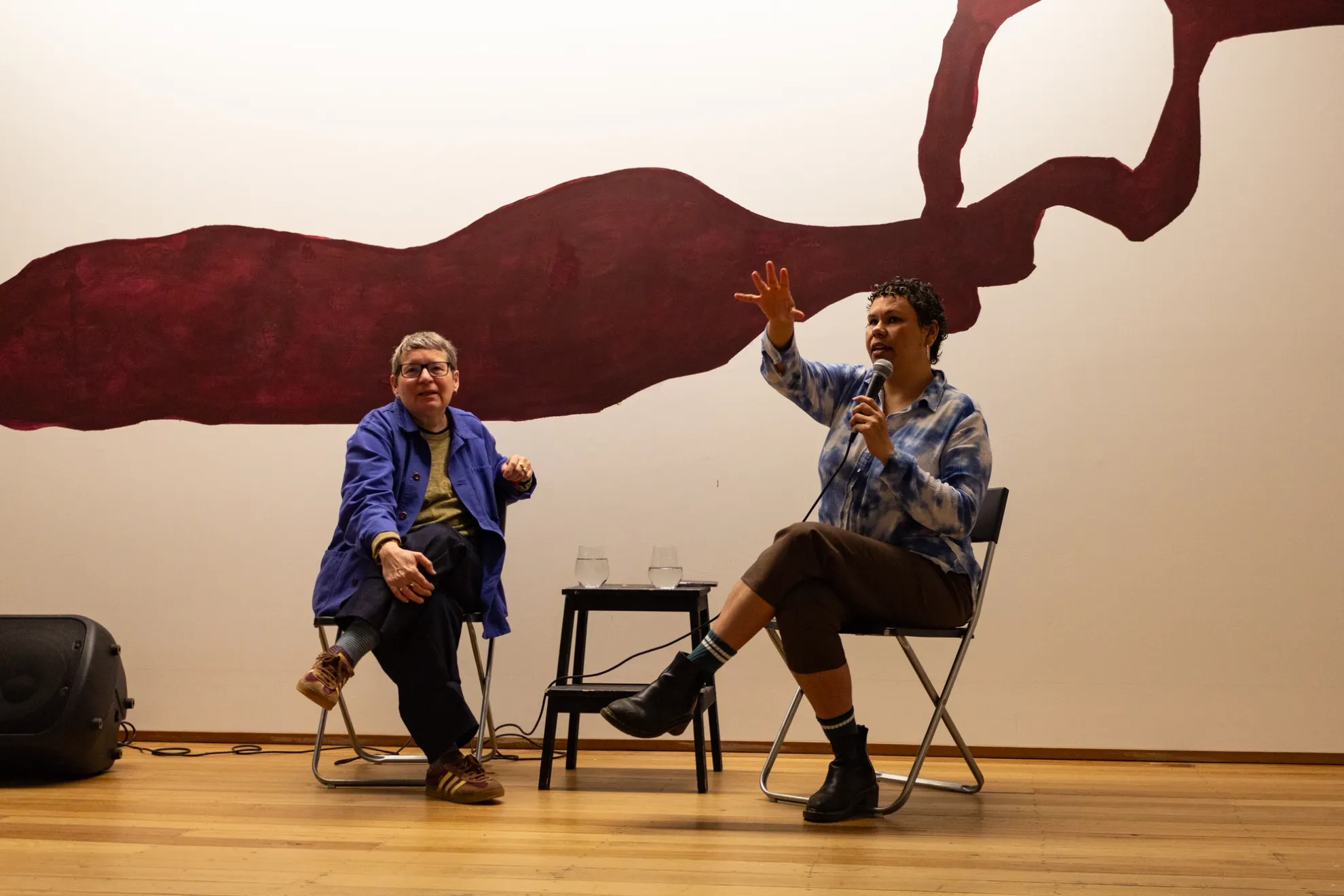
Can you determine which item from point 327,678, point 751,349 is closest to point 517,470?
point 327,678

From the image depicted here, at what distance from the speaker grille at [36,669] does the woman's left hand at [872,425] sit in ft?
6.85

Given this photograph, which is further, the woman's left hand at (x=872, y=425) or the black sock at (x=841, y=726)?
the black sock at (x=841, y=726)

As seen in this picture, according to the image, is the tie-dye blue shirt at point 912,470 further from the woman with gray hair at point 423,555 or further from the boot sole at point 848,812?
the woman with gray hair at point 423,555

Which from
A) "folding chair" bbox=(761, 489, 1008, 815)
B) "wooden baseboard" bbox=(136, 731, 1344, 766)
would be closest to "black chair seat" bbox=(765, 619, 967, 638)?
"folding chair" bbox=(761, 489, 1008, 815)

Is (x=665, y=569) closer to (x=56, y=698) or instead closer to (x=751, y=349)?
(x=751, y=349)

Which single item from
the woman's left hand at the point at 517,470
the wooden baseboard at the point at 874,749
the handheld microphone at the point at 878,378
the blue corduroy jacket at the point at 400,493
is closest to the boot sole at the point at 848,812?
the handheld microphone at the point at 878,378

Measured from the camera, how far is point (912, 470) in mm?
2551

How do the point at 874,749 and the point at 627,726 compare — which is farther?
the point at 874,749

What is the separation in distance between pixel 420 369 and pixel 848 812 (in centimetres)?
159

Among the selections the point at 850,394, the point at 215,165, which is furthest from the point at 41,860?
the point at 215,165

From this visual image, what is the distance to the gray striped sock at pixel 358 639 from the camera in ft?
9.09

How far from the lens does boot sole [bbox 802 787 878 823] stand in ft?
8.24

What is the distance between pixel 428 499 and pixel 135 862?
126 cm

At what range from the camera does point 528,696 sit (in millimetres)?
3668
